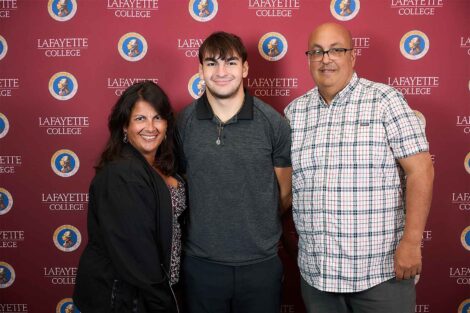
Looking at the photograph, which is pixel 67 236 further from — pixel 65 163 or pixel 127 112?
pixel 127 112

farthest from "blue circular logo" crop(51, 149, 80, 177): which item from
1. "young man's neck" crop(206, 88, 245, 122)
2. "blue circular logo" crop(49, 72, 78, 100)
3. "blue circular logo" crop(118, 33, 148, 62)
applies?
"young man's neck" crop(206, 88, 245, 122)

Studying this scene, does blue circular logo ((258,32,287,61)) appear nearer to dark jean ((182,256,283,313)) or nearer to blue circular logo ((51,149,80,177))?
dark jean ((182,256,283,313))

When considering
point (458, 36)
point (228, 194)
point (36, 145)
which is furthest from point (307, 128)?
point (36, 145)

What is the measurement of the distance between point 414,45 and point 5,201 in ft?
7.70

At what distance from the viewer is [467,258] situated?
2145 mm

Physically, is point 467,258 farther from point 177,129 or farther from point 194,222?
point 177,129

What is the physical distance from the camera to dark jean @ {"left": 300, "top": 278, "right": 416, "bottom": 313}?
150cm

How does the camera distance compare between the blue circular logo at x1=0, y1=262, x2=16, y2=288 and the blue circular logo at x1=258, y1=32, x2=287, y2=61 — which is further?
the blue circular logo at x1=0, y1=262, x2=16, y2=288

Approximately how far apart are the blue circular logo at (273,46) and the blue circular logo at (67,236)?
142 cm

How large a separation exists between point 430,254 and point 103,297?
1693 mm

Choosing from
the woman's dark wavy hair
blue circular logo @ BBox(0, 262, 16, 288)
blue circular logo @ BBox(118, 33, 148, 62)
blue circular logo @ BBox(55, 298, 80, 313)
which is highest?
blue circular logo @ BBox(118, 33, 148, 62)

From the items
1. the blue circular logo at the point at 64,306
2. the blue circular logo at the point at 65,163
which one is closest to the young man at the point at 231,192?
the blue circular logo at the point at 65,163

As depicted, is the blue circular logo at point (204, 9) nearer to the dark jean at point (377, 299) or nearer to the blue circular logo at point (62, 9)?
the blue circular logo at point (62, 9)

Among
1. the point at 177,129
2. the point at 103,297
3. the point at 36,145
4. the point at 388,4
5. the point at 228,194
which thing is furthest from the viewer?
the point at 36,145
